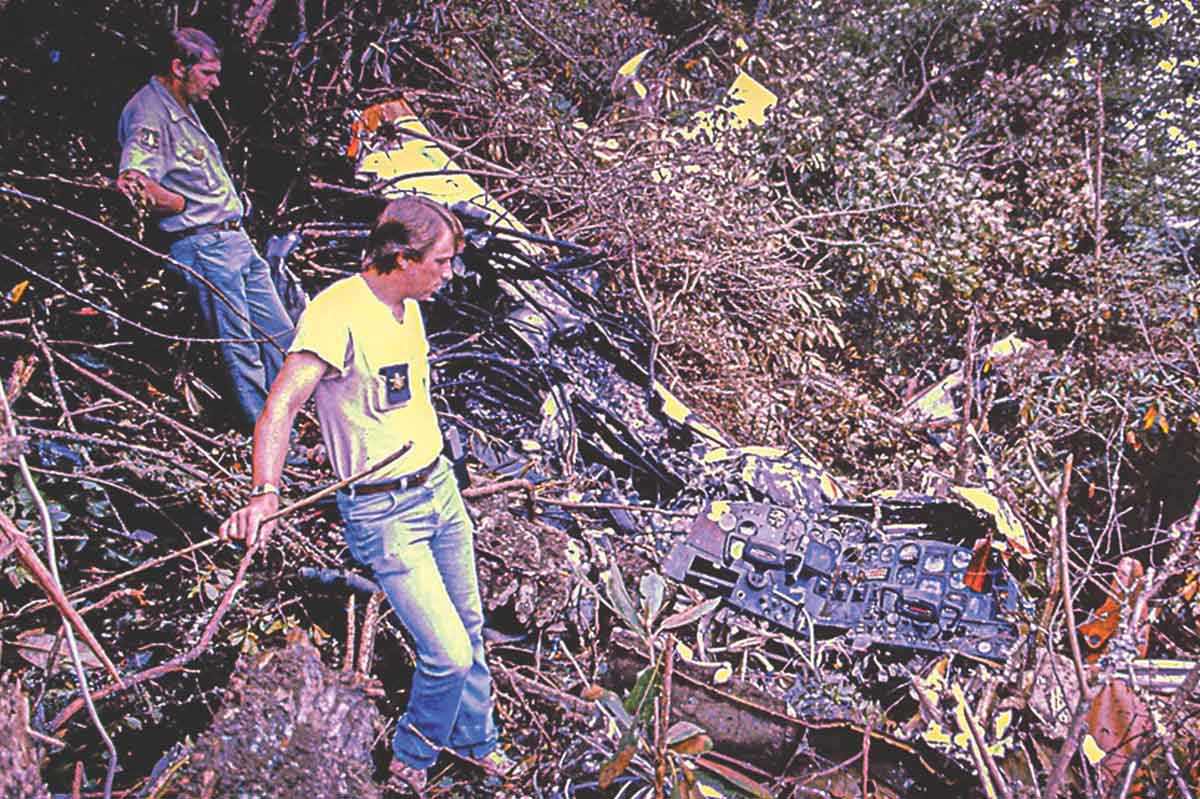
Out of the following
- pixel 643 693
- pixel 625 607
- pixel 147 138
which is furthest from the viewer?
pixel 147 138

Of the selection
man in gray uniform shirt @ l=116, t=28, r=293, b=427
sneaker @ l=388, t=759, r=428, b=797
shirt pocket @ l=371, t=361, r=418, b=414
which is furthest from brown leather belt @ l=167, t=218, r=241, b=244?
sneaker @ l=388, t=759, r=428, b=797

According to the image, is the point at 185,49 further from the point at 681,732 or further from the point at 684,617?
the point at 681,732

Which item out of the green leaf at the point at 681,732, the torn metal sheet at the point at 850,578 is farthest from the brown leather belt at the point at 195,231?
the green leaf at the point at 681,732

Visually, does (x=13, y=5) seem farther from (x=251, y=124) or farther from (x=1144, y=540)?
(x=1144, y=540)

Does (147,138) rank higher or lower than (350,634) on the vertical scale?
higher

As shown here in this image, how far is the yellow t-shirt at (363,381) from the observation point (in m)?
1.96

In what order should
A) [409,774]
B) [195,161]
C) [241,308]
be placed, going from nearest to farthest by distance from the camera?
[409,774] → [195,161] → [241,308]

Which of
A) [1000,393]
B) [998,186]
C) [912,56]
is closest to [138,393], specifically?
A: [1000,393]

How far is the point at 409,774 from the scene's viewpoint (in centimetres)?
230

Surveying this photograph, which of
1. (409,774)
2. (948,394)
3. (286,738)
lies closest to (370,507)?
(286,738)

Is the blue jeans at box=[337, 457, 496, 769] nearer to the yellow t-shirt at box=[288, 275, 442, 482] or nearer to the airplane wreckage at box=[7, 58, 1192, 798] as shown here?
the yellow t-shirt at box=[288, 275, 442, 482]

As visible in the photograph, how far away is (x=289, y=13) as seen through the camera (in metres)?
3.84

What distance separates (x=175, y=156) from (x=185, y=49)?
0.34 metres

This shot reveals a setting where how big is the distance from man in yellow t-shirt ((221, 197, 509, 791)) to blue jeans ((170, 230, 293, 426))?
926mm
